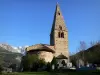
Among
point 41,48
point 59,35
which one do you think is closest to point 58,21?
point 59,35

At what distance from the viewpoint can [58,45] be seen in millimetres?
82688

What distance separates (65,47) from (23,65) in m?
18.4

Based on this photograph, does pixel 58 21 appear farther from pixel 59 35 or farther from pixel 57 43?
pixel 57 43

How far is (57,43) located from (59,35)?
325 centimetres

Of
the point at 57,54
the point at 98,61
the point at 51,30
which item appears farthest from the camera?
the point at 51,30

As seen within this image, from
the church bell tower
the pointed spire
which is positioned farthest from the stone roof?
the pointed spire

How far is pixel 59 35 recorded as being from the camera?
8438cm

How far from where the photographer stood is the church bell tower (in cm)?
8269

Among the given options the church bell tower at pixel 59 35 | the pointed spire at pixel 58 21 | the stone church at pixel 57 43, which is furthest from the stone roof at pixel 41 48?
the pointed spire at pixel 58 21

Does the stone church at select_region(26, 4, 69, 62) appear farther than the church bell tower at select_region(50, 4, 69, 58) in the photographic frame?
No

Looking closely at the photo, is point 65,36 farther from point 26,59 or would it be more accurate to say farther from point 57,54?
point 26,59

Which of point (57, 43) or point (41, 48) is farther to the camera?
point (57, 43)

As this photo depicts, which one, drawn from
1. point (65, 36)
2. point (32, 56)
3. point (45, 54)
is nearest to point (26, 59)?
point (32, 56)

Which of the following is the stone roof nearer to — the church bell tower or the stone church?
the stone church
